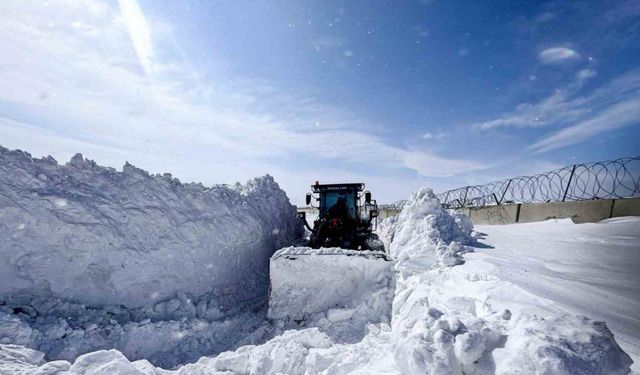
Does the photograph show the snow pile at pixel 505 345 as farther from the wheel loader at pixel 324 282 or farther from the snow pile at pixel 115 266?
the snow pile at pixel 115 266

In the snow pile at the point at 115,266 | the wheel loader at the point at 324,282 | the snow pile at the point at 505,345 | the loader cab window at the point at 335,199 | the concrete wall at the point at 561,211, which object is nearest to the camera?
the snow pile at the point at 505,345

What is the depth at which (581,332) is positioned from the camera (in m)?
2.20

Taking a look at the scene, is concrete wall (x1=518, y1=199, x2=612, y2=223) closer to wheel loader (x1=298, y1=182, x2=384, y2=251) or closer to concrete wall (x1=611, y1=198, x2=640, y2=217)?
concrete wall (x1=611, y1=198, x2=640, y2=217)

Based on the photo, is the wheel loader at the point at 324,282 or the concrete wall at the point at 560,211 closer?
the wheel loader at the point at 324,282

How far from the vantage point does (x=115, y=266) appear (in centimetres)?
563

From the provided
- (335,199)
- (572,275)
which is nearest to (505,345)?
(572,275)

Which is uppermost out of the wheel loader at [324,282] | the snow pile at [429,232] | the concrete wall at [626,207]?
the concrete wall at [626,207]

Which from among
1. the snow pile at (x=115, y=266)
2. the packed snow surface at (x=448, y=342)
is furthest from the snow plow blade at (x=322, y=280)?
the snow pile at (x=115, y=266)

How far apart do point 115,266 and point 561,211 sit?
12.6 metres

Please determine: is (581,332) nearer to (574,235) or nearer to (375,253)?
(375,253)

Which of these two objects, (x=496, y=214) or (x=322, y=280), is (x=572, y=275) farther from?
(x=496, y=214)

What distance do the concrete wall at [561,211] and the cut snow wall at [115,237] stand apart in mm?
9788

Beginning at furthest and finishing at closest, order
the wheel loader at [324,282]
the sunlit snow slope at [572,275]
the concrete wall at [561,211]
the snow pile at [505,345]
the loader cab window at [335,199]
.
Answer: the loader cab window at [335,199] → the concrete wall at [561,211] → the wheel loader at [324,282] → the sunlit snow slope at [572,275] → the snow pile at [505,345]

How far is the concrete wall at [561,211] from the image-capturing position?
25.5 feet
